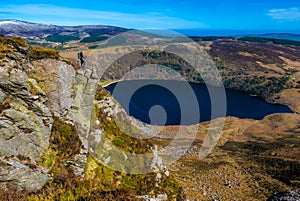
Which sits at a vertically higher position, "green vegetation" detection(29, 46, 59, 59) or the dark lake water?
"green vegetation" detection(29, 46, 59, 59)

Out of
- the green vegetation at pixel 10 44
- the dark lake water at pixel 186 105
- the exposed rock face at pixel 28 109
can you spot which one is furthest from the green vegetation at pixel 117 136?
the dark lake water at pixel 186 105

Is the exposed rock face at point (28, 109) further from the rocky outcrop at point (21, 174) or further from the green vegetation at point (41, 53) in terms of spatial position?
the green vegetation at point (41, 53)

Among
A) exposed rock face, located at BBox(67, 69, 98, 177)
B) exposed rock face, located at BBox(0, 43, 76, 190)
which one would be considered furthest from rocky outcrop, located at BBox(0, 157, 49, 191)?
exposed rock face, located at BBox(67, 69, 98, 177)

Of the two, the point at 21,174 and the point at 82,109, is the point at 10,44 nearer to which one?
the point at 82,109

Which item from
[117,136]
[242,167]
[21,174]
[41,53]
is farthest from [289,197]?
[41,53]

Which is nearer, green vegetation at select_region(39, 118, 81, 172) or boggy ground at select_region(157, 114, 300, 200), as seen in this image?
green vegetation at select_region(39, 118, 81, 172)

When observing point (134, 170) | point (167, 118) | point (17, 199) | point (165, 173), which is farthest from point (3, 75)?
point (167, 118)

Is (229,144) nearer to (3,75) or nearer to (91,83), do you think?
(91,83)

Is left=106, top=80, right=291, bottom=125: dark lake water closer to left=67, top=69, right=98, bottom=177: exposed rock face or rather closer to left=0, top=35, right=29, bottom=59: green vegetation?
left=67, top=69, right=98, bottom=177: exposed rock face
